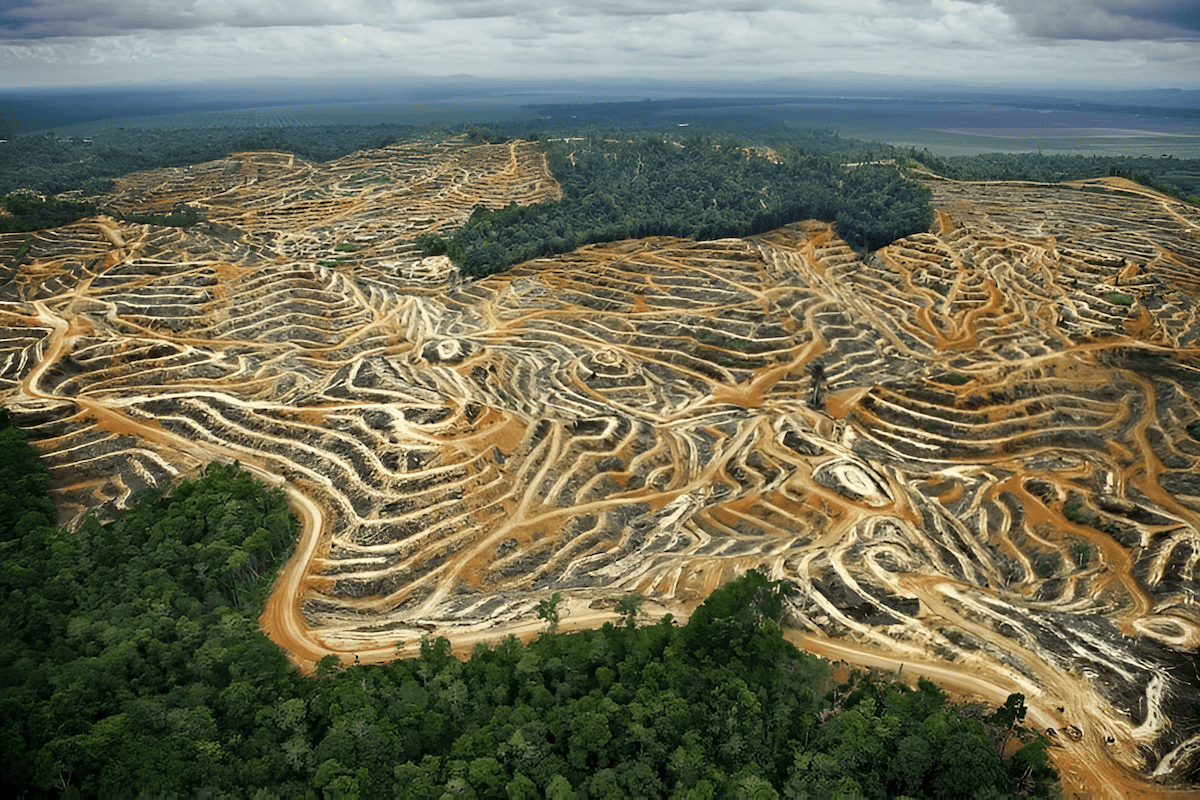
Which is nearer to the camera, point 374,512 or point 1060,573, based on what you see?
point 1060,573

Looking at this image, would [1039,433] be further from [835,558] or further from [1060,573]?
[835,558]

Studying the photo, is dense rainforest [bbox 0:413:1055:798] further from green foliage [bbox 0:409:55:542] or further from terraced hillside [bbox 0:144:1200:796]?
green foliage [bbox 0:409:55:542]

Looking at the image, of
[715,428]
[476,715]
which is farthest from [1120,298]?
[476,715]

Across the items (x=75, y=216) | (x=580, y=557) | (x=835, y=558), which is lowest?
(x=580, y=557)

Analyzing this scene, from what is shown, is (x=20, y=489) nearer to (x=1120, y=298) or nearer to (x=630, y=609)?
(x=630, y=609)

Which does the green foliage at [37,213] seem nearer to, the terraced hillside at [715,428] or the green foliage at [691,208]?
the terraced hillside at [715,428]

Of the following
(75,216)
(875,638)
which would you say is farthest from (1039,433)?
(75,216)

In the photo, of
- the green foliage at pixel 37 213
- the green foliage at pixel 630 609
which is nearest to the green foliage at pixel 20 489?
the green foliage at pixel 630 609
